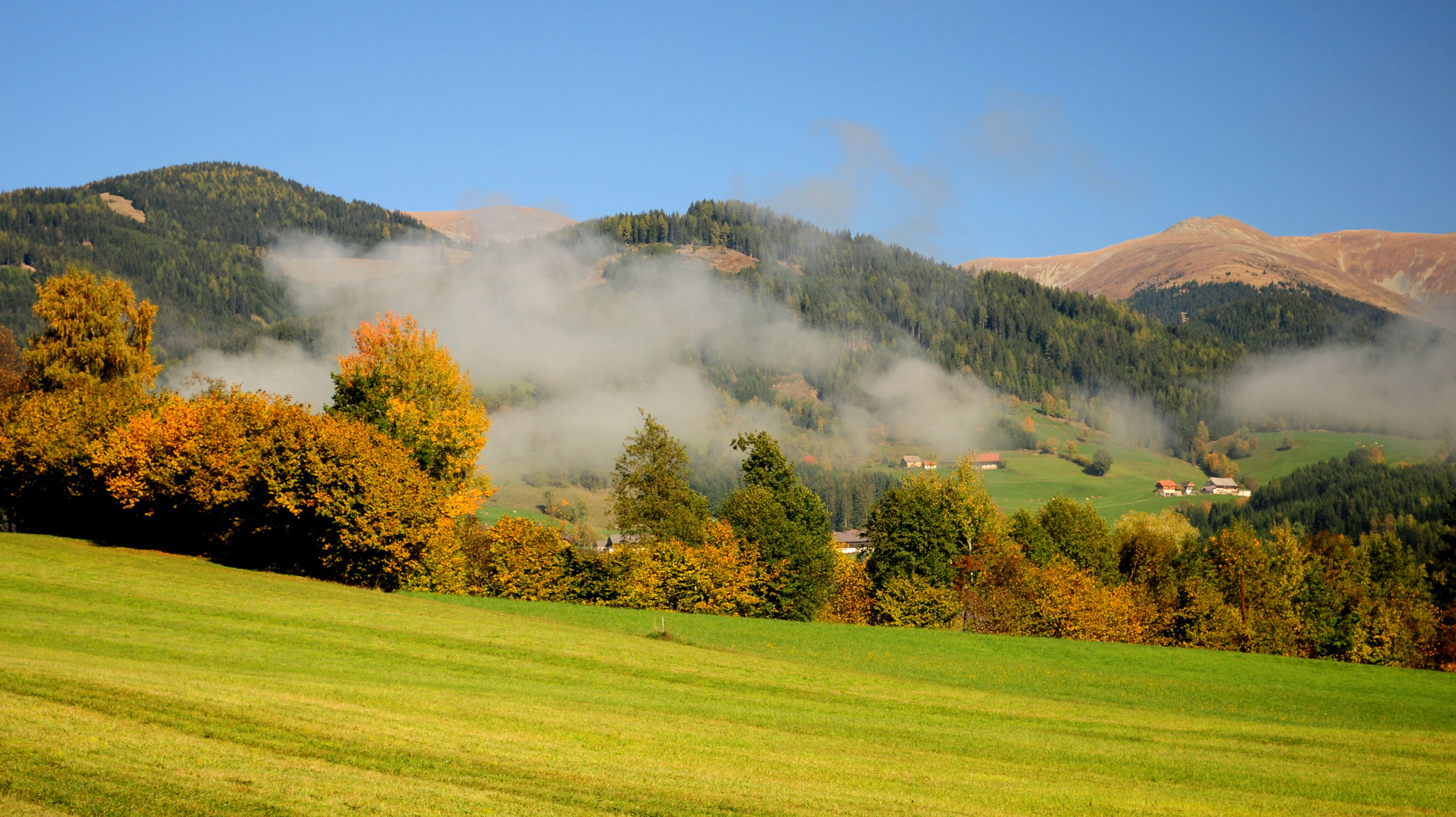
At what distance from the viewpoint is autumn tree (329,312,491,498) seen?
61188 mm

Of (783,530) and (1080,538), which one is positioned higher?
(783,530)

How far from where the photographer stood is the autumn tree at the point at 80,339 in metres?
62.9

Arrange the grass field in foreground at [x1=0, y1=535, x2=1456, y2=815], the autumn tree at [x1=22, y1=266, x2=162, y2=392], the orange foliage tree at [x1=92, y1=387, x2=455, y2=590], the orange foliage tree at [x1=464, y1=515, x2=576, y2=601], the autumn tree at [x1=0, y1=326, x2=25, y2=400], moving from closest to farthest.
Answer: the grass field in foreground at [x1=0, y1=535, x2=1456, y2=815] → the orange foliage tree at [x1=92, y1=387, x2=455, y2=590] → the autumn tree at [x1=22, y1=266, x2=162, y2=392] → the orange foliage tree at [x1=464, y1=515, x2=576, y2=601] → the autumn tree at [x1=0, y1=326, x2=25, y2=400]

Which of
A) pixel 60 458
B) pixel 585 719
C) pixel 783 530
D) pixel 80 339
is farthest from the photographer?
pixel 783 530

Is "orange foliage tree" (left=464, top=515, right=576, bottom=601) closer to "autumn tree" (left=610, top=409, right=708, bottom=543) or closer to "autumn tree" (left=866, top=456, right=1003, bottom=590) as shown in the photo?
"autumn tree" (left=610, top=409, right=708, bottom=543)

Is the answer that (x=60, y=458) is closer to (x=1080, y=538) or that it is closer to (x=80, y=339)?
(x=80, y=339)

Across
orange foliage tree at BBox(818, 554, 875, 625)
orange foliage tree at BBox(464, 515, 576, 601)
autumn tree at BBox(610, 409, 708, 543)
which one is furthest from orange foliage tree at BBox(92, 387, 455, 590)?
orange foliage tree at BBox(818, 554, 875, 625)

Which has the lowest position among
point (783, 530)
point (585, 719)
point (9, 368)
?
point (585, 719)

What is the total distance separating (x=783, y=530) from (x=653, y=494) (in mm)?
12545

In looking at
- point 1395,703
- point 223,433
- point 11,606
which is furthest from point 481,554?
point 1395,703

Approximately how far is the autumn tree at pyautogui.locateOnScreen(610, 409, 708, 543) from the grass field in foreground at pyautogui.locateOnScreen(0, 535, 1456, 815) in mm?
21949

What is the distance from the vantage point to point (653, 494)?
73125 millimetres

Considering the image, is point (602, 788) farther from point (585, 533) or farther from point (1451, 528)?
point (585, 533)

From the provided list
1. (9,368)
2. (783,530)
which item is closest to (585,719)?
(783,530)
